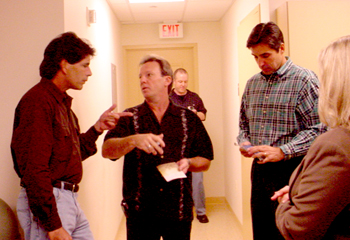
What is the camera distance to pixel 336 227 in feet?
3.28

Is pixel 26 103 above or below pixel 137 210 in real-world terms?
above

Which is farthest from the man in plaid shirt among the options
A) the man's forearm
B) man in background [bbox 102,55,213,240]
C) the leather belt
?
the leather belt

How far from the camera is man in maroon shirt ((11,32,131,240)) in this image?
1.44m

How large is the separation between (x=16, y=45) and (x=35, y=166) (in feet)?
3.06

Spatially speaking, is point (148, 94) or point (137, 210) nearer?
point (137, 210)

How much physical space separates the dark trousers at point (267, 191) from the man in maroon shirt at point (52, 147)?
0.87 metres

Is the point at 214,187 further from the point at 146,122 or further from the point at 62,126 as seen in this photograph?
the point at 62,126

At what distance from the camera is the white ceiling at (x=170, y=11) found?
12.7 ft

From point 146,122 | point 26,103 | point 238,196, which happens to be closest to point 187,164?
point 146,122

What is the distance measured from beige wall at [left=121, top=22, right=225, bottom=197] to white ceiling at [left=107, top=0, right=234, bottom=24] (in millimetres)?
131

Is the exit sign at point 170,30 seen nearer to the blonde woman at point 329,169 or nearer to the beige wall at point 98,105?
the beige wall at point 98,105

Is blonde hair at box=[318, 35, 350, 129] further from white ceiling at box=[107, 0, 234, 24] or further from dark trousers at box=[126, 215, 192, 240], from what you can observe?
white ceiling at box=[107, 0, 234, 24]

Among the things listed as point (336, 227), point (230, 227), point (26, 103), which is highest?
point (26, 103)

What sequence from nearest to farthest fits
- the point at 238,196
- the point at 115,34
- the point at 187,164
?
the point at 187,164, the point at 238,196, the point at 115,34
